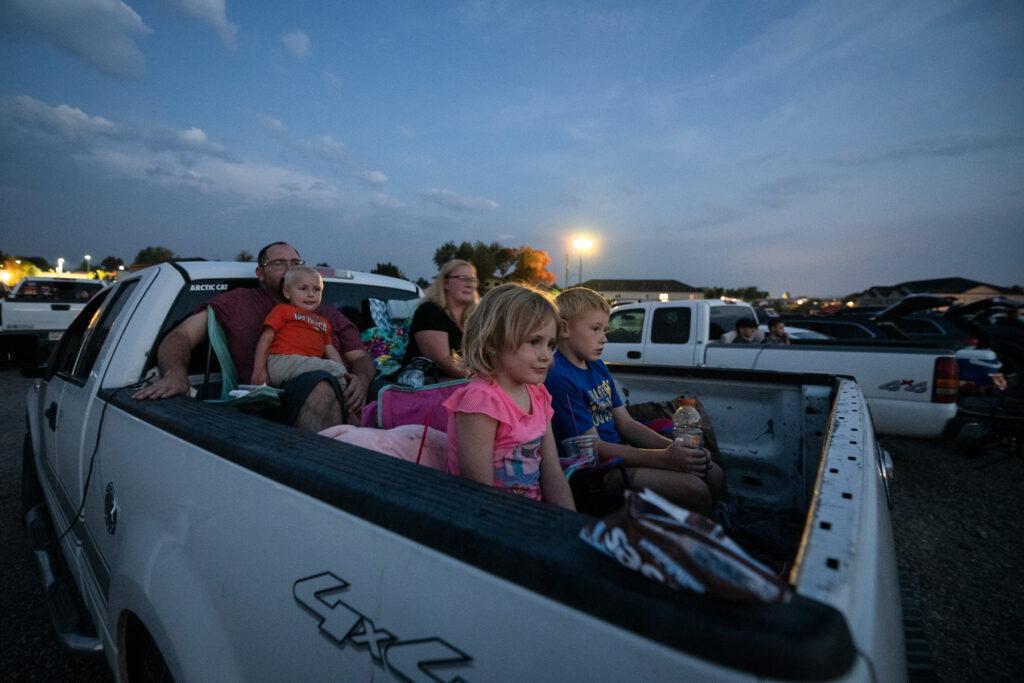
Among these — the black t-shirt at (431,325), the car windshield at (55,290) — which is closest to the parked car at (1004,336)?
the black t-shirt at (431,325)

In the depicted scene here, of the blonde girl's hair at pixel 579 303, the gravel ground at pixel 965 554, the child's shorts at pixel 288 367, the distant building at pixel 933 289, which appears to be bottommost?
the gravel ground at pixel 965 554

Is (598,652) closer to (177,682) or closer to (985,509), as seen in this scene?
(177,682)

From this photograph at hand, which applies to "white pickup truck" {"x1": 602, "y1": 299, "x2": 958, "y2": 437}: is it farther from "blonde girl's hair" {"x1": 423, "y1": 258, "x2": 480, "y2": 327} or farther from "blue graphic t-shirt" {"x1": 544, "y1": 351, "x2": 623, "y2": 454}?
"blonde girl's hair" {"x1": 423, "y1": 258, "x2": 480, "y2": 327}

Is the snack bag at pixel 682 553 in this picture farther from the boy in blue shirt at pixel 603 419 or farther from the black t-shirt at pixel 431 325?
the black t-shirt at pixel 431 325

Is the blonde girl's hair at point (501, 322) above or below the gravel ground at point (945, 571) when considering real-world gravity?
above

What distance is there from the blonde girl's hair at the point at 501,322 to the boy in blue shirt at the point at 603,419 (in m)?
0.44

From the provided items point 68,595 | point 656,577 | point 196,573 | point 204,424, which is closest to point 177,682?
point 196,573

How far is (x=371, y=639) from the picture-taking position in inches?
30.3

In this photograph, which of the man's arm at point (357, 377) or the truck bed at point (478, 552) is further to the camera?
the man's arm at point (357, 377)

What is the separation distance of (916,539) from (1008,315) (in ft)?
36.3

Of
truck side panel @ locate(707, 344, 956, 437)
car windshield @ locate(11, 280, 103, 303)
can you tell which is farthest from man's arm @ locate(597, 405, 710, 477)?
car windshield @ locate(11, 280, 103, 303)

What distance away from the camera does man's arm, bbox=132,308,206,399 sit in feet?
5.84

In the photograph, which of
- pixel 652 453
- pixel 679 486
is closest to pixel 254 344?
pixel 652 453

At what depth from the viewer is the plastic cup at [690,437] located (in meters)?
2.18
